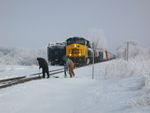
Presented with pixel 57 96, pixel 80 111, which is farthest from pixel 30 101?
pixel 80 111

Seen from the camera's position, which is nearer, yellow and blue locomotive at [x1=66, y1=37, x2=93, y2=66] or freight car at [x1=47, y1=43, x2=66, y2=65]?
yellow and blue locomotive at [x1=66, y1=37, x2=93, y2=66]

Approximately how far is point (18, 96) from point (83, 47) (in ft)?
68.7

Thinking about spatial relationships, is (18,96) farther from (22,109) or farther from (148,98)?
(148,98)

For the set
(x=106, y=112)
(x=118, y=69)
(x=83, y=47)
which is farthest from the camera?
(x=83, y=47)

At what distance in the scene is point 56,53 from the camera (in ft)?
102

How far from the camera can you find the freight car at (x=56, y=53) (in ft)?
102

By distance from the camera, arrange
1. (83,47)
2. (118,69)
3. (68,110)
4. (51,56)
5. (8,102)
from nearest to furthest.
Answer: (68,110)
(8,102)
(118,69)
(83,47)
(51,56)

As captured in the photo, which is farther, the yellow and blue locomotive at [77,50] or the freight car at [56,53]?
the freight car at [56,53]

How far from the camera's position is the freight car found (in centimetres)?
3119

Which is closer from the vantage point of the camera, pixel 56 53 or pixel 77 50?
pixel 77 50

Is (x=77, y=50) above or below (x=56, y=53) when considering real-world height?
above

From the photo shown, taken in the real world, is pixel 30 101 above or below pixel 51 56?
below

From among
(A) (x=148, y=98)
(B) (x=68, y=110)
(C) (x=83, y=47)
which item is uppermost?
(C) (x=83, y=47)

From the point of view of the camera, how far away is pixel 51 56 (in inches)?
1245
